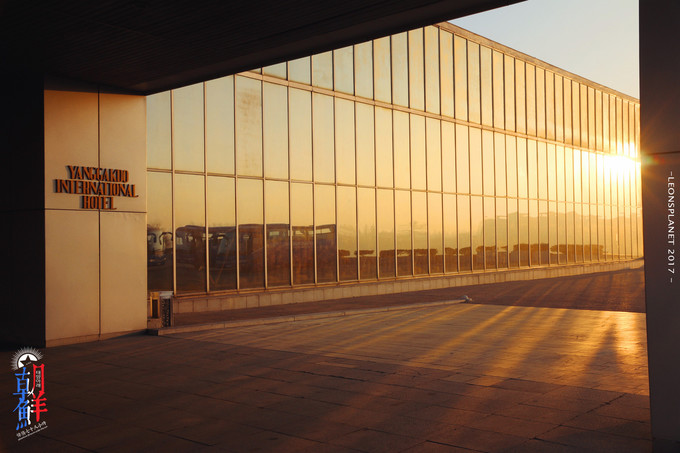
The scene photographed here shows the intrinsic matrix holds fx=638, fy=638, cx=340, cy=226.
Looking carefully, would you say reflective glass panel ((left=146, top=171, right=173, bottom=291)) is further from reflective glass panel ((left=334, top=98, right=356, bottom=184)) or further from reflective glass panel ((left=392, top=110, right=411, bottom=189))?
reflective glass panel ((left=392, top=110, right=411, bottom=189))

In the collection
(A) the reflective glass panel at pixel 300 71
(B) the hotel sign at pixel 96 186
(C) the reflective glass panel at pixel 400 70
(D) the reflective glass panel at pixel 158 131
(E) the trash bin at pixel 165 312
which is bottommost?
(E) the trash bin at pixel 165 312

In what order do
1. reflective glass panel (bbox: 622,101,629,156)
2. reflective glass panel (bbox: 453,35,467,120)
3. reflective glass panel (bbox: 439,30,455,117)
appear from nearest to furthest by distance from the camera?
reflective glass panel (bbox: 439,30,455,117), reflective glass panel (bbox: 453,35,467,120), reflective glass panel (bbox: 622,101,629,156)

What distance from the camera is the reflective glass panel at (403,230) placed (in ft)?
90.8

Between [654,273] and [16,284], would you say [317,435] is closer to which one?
[654,273]

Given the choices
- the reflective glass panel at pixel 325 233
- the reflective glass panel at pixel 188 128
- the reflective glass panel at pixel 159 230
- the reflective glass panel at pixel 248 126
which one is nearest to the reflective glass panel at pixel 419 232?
the reflective glass panel at pixel 325 233

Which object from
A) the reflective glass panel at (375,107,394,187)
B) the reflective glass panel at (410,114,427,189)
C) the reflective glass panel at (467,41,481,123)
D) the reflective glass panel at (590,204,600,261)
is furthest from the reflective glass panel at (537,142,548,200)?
the reflective glass panel at (375,107,394,187)

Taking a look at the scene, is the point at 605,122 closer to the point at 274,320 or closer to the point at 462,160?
the point at 462,160

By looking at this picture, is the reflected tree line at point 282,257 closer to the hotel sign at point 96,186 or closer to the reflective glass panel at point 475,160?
the reflective glass panel at point 475,160

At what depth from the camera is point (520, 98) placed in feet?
120

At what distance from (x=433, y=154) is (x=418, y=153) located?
1233mm

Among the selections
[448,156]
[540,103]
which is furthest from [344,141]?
[540,103]

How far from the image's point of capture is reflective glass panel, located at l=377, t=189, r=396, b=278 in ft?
88.0

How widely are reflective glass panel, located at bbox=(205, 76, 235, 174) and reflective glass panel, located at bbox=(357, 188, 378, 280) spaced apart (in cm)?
674

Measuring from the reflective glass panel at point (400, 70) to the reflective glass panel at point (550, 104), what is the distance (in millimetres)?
14183
